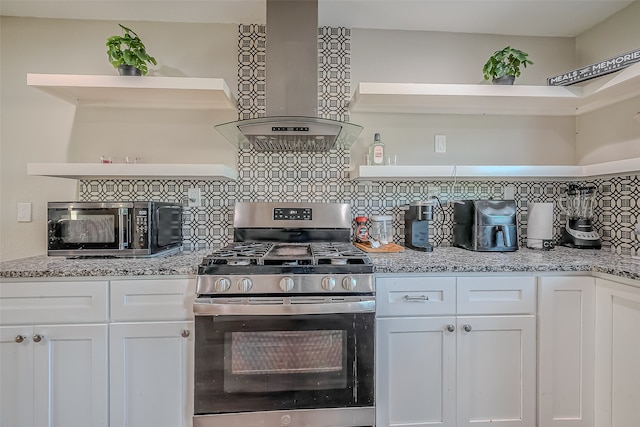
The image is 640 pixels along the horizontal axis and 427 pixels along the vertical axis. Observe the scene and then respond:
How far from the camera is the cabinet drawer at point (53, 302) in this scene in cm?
136

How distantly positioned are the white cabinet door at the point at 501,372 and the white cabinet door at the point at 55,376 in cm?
167

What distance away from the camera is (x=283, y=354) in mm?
1346

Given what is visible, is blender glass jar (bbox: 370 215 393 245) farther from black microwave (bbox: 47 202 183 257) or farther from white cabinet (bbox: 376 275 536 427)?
black microwave (bbox: 47 202 183 257)

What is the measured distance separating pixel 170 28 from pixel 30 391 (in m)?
2.15

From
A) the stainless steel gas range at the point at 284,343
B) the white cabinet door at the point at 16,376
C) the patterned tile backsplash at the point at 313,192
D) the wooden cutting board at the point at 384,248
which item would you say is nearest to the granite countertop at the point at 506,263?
the wooden cutting board at the point at 384,248

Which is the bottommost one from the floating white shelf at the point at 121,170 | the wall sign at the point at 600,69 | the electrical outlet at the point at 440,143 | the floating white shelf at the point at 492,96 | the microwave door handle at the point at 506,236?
the microwave door handle at the point at 506,236

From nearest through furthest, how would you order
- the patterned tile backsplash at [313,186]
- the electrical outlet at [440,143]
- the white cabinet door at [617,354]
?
1. the white cabinet door at [617,354]
2. the patterned tile backsplash at [313,186]
3. the electrical outlet at [440,143]

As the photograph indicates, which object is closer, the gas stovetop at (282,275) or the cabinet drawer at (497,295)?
the gas stovetop at (282,275)

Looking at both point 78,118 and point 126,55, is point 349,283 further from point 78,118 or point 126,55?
point 78,118

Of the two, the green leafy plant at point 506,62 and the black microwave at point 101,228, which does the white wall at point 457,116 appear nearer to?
the green leafy plant at point 506,62

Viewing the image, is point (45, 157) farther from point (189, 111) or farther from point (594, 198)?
point (594, 198)

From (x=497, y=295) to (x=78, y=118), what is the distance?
2.68 m

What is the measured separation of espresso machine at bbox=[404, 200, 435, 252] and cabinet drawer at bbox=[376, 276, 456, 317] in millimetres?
424

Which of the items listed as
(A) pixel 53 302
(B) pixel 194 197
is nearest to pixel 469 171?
(B) pixel 194 197
